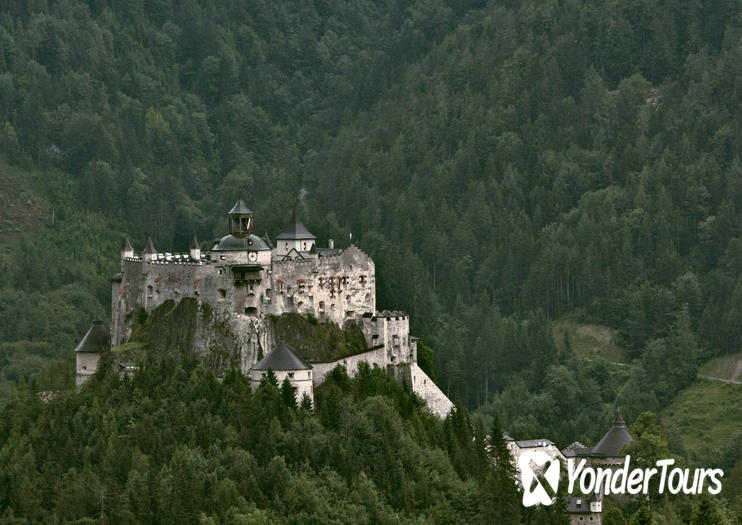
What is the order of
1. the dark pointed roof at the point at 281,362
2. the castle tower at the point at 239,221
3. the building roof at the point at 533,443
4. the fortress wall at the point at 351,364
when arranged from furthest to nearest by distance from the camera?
the building roof at the point at 533,443 < the castle tower at the point at 239,221 < the fortress wall at the point at 351,364 < the dark pointed roof at the point at 281,362

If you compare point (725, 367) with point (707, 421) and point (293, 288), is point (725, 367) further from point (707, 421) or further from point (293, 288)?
point (293, 288)

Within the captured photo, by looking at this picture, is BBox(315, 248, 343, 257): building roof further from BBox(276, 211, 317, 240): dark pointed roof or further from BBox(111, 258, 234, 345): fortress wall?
BBox(111, 258, 234, 345): fortress wall

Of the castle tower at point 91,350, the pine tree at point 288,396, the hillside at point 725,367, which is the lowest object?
the pine tree at point 288,396

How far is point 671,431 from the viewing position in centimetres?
16562

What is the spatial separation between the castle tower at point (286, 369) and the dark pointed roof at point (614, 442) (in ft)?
90.9

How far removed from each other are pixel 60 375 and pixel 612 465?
44.5 m

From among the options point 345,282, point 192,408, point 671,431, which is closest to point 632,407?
point 671,431

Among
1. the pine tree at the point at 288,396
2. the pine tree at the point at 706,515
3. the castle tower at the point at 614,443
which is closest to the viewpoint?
the pine tree at the point at 706,515

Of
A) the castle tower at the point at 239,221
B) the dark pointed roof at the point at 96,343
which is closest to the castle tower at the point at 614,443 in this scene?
the castle tower at the point at 239,221

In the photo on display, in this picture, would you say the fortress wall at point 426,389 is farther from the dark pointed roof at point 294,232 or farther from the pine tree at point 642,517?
the pine tree at point 642,517

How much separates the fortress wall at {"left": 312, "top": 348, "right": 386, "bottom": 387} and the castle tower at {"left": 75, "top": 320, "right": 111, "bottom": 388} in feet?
53.7

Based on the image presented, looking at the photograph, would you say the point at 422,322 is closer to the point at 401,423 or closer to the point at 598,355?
the point at 598,355

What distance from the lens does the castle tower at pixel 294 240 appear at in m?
145

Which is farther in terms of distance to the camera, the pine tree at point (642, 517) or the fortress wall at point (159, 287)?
the fortress wall at point (159, 287)
